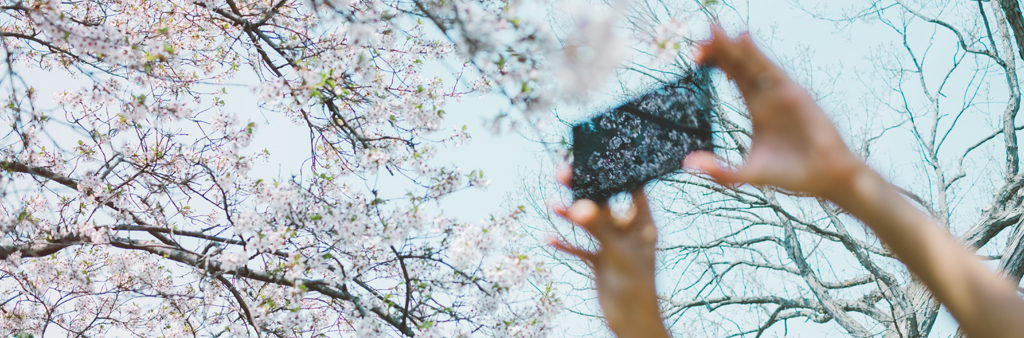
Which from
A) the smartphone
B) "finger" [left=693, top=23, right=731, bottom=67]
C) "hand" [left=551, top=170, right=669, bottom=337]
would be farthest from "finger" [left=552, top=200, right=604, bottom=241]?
"finger" [left=693, top=23, right=731, bottom=67]

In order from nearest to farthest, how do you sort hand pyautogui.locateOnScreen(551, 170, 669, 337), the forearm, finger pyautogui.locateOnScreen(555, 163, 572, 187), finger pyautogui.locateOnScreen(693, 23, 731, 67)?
the forearm, finger pyautogui.locateOnScreen(693, 23, 731, 67), hand pyautogui.locateOnScreen(551, 170, 669, 337), finger pyautogui.locateOnScreen(555, 163, 572, 187)

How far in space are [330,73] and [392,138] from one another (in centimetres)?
45

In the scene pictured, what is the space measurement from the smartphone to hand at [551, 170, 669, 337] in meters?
0.15

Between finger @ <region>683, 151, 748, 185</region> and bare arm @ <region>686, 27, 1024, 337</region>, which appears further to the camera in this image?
finger @ <region>683, 151, 748, 185</region>

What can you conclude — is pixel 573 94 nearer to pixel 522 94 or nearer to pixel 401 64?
pixel 522 94

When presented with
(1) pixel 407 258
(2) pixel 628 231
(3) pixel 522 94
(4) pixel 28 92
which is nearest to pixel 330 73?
(1) pixel 407 258

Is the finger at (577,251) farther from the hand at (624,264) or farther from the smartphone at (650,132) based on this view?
the smartphone at (650,132)

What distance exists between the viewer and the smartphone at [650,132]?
1.02 meters

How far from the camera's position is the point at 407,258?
107 inches

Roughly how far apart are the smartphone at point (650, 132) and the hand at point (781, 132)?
363 mm

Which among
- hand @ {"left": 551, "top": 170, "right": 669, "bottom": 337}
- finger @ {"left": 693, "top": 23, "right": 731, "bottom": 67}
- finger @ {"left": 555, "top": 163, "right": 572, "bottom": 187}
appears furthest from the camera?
finger @ {"left": 555, "top": 163, "right": 572, "bottom": 187}

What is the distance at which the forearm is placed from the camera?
0.50 metres

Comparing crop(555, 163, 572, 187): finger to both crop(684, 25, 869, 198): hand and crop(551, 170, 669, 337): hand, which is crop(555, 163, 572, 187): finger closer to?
crop(551, 170, 669, 337): hand

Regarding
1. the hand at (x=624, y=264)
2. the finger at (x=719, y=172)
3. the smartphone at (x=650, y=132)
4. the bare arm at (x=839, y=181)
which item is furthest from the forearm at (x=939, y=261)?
the smartphone at (x=650, y=132)
